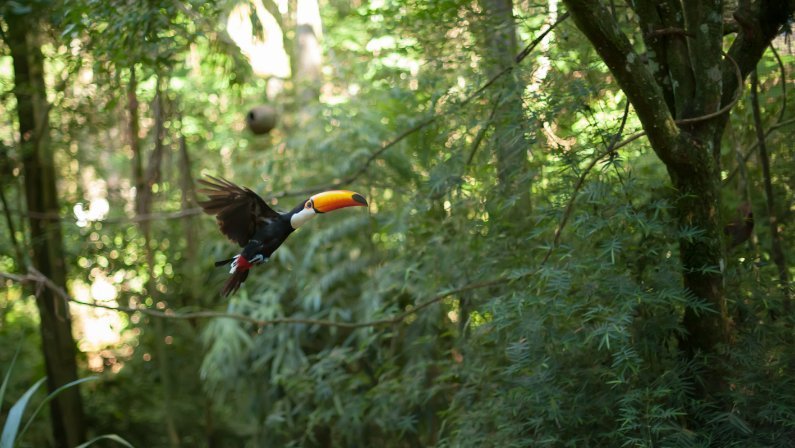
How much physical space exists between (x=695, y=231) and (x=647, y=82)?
50 cm

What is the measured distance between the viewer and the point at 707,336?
262cm

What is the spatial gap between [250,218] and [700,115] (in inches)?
57.7

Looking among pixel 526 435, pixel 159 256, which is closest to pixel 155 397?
pixel 159 256

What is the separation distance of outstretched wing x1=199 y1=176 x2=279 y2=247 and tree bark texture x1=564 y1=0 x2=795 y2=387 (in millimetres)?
1177

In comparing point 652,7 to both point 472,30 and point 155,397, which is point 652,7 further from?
point 155,397

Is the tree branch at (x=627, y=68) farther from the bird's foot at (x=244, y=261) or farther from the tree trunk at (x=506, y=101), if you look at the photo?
the bird's foot at (x=244, y=261)

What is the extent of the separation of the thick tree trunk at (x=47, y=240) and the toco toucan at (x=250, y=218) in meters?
2.63

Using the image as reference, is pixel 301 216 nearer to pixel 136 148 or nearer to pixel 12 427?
pixel 12 427

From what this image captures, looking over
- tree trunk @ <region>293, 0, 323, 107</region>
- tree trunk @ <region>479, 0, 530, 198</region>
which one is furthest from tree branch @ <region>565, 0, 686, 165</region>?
tree trunk @ <region>293, 0, 323, 107</region>

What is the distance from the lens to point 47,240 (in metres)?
4.73

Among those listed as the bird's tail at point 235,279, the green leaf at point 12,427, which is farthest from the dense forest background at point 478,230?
the bird's tail at point 235,279

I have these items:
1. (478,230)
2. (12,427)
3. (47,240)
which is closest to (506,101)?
(478,230)

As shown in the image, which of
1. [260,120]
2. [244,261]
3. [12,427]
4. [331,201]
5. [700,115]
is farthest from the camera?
[260,120]

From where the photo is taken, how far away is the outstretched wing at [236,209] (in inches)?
89.7
